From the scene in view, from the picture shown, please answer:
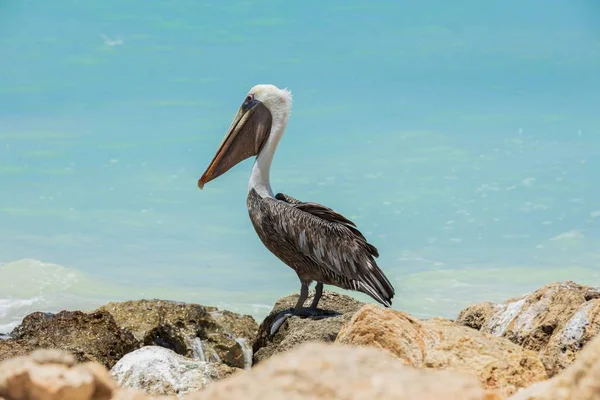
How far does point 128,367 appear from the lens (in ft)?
24.8

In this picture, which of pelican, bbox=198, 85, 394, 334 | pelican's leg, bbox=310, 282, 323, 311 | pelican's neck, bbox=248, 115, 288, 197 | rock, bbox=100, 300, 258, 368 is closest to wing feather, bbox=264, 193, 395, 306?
pelican, bbox=198, 85, 394, 334

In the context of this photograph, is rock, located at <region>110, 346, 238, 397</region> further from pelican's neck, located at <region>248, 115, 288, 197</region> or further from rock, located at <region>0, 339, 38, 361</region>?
pelican's neck, located at <region>248, 115, 288, 197</region>

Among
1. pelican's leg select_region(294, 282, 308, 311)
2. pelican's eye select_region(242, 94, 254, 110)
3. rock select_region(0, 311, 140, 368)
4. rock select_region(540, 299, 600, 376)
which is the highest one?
pelican's eye select_region(242, 94, 254, 110)

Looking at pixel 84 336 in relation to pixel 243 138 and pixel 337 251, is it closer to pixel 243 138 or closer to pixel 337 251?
pixel 337 251

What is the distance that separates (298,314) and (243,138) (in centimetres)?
327

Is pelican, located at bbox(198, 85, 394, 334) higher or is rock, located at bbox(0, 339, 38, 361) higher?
pelican, located at bbox(198, 85, 394, 334)

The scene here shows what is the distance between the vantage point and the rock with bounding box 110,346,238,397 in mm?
7328

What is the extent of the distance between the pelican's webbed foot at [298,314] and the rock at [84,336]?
4.79 ft

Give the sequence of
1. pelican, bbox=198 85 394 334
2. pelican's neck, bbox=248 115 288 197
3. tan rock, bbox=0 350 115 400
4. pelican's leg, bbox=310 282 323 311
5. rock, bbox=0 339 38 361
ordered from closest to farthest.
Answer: tan rock, bbox=0 350 115 400 < rock, bbox=0 339 38 361 < pelican's leg, bbox=310 282 323 311 < pelican, bbox=198 85 394 334 < pelican's neck, bbox=248 115 288 197

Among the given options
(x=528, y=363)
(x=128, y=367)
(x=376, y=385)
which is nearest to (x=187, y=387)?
(x=128, y=367)

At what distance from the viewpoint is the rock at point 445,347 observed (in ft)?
18.7

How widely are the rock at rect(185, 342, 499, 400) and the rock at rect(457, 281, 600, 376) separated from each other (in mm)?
4194

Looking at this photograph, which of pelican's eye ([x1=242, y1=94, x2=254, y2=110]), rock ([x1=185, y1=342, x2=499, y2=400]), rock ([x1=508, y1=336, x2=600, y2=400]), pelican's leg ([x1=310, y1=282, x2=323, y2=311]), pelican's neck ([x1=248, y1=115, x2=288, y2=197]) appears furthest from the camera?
pelican's eye ([x1=242, y1=94, x2=254, y2=110])

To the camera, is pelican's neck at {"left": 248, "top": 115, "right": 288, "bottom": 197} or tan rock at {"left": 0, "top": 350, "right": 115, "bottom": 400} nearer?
tan rock at {"left": 0, "top": 350, "right": 115, "bottom": 400}
